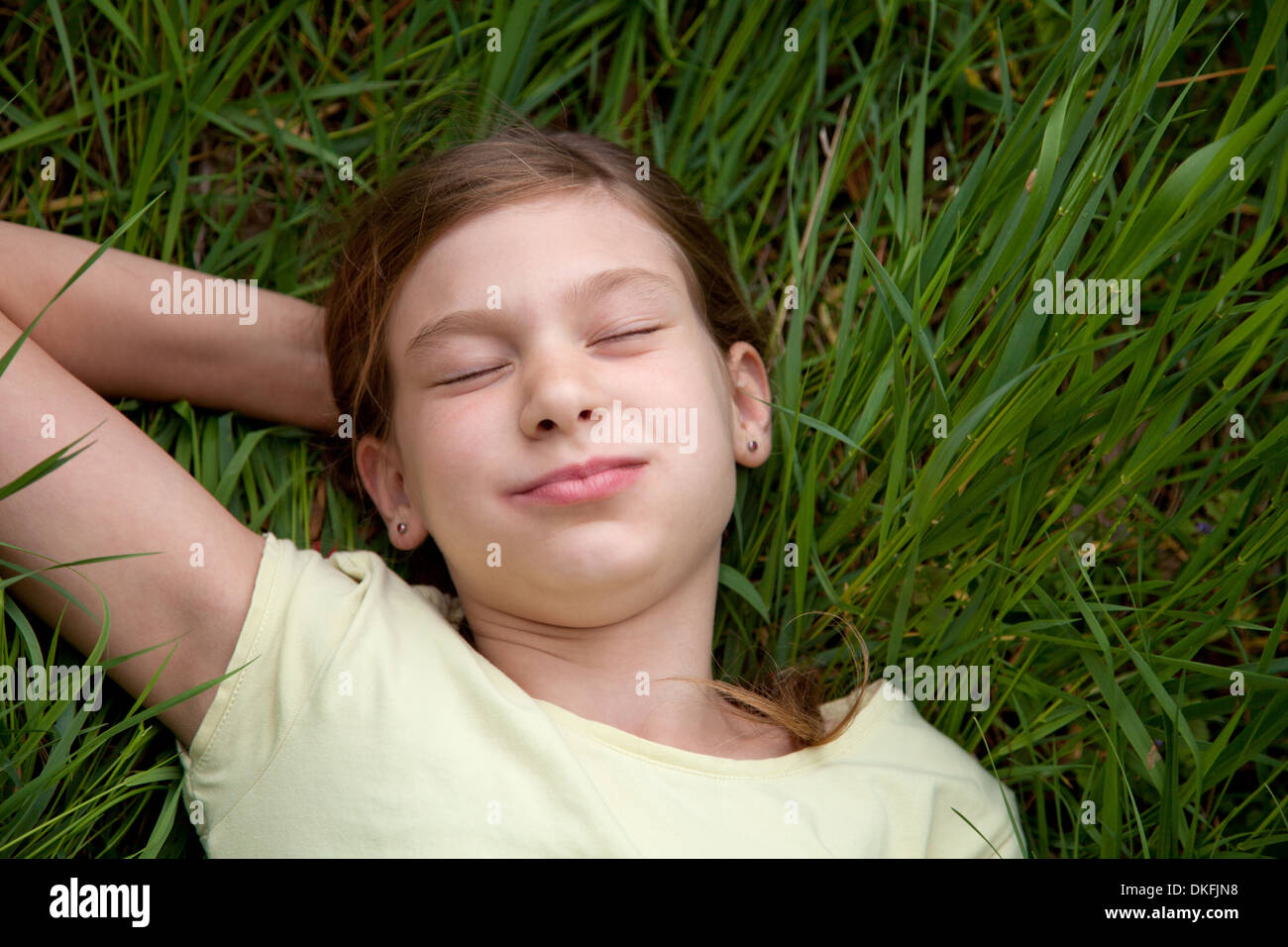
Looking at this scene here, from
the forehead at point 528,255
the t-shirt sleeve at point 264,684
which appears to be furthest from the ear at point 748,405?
the t-shirt sleeve at point 264,684

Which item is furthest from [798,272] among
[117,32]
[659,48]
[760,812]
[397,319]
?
[117,32]

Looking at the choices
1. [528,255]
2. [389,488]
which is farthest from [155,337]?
[528,255]

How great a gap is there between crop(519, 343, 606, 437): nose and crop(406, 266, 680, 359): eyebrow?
3.7 inches

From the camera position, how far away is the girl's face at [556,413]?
1.55 metres

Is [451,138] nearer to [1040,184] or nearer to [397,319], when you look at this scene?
[397,319]

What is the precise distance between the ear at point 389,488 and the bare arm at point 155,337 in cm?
16

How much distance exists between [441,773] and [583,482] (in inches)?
18.1

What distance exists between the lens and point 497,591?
5.45ft

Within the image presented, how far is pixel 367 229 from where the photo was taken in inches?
75.5

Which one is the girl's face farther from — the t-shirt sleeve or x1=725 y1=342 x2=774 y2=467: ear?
the t-shirt sleeve

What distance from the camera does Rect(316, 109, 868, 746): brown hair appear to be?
69.8 inches

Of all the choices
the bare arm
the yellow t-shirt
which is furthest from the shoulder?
the bare arm

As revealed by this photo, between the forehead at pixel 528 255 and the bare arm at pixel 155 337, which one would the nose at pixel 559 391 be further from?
the bare arm at pixel 155 337

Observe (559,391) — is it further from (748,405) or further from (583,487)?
(748,405)
